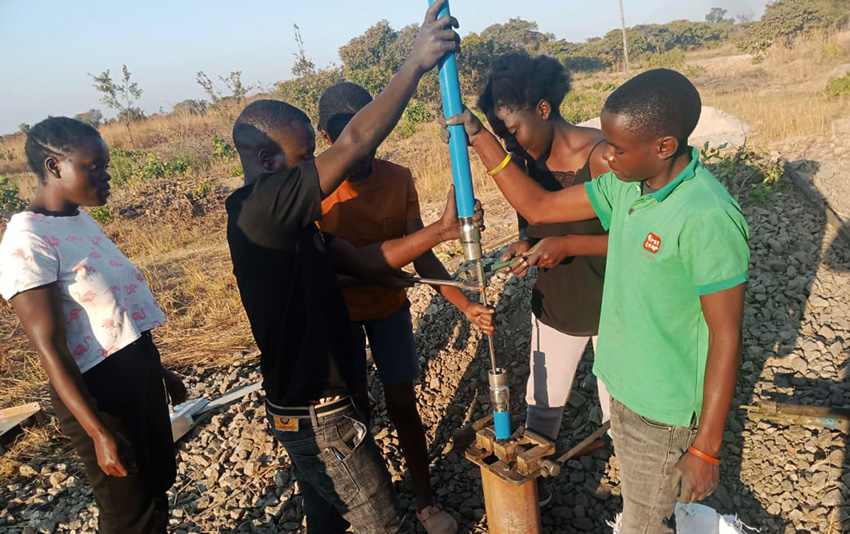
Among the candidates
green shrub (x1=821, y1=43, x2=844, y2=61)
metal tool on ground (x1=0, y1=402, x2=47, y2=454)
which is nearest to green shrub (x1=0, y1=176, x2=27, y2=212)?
metal tool on ground (x1=0, y1=402, x2=47, y2=454)

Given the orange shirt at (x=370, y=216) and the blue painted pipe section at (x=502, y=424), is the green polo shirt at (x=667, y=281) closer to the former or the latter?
the blue painted pipe section at (x=502, y=424)

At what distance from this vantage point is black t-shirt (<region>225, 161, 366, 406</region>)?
1.47 metres

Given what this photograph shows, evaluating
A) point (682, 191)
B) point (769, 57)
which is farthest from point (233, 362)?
point (769, 57)

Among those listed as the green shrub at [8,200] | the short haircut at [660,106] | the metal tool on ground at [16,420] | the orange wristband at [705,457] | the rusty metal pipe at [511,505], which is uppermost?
the short haircut at [660,106]

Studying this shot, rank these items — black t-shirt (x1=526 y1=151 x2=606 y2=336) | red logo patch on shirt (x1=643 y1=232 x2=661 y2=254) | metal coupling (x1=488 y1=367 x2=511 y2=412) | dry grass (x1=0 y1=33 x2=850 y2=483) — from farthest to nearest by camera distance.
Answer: dry grass (x1=0 y1=33 x2=850 y2=483) → black t-shirt (x1=526 y1=151 x2=606 y2=336) → metal coupling (x1=488 y1=367 x2=511 y2=412) → red logo patch on shirt (x1=643 y1=232 x2=661 y2=254)

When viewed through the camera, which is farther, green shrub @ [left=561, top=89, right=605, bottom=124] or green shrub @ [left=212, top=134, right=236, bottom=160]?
green shrub @ [left=212, top=134, right=236, bottom=160]

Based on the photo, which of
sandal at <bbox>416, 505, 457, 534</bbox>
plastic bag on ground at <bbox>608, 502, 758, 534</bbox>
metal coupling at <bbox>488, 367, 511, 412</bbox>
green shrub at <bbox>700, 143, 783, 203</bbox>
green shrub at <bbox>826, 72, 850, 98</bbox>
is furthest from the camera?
green shrub at <bbox>826, 72, 850, 98</bbox>

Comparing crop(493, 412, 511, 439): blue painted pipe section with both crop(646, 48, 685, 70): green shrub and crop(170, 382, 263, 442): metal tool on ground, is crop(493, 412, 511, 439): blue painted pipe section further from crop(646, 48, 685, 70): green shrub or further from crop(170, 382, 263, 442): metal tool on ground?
crop(646, 48, 685, 70): green shrub

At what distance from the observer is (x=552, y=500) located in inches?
108

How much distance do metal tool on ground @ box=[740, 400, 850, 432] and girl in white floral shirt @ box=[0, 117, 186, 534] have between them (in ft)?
9.21

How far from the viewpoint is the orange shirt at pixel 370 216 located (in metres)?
2.29

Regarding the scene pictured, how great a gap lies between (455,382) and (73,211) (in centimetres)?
240

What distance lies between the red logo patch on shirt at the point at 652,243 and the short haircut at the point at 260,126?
1.06 metres

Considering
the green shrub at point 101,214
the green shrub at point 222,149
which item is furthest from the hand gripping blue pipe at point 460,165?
the green shrub at point 222,149
